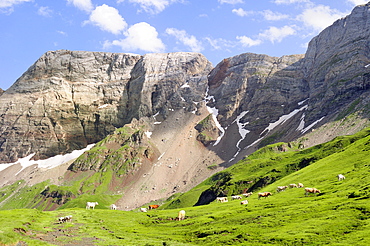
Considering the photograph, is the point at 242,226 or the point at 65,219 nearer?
the point at 242,226

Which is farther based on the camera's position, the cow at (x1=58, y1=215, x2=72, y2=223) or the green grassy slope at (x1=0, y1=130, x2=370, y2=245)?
the cow at (x1=58, y1=215, x2=72, y2=223)

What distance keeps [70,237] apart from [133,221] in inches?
1122

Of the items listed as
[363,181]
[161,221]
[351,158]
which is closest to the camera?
[363,181]

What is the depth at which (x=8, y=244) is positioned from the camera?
42906 millimetres

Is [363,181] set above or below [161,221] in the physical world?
above

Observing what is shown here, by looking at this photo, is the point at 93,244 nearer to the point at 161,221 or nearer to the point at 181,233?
the point at 181,233

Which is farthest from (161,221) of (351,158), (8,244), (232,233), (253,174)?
(253,174)

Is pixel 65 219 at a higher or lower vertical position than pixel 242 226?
higher

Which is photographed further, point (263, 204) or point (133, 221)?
point (133, 221)

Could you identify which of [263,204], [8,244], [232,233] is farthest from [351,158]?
[8,244]

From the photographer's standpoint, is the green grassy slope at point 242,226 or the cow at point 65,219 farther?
the cow at point 65,219

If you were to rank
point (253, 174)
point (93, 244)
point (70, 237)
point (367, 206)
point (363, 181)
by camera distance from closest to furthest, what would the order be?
1. point (367, 206)
2. point (93, 244)
3. point (70, 237)
4. point (363, 181)
5. point (253, 174)

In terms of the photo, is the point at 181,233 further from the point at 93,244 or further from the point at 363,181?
the point at 363,181

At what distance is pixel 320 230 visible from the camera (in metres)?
42.8
